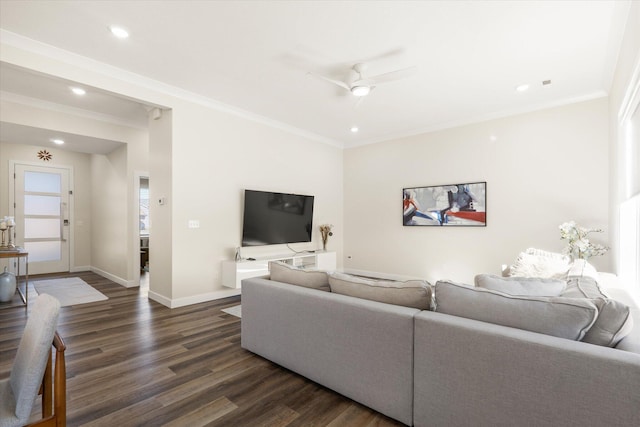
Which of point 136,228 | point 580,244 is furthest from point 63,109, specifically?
point 580,244

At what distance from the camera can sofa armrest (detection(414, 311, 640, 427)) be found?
117cm

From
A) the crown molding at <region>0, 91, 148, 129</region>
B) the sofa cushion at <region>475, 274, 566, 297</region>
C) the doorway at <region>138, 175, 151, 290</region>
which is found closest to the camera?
the sofa cushion at <region>475, 274, 566, 297</region>

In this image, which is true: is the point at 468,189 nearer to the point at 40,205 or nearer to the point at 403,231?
the point at 403,231

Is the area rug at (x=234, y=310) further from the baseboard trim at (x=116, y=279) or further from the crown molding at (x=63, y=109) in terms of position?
the crown molding at (x=63, y=109)

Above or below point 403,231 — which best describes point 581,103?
above

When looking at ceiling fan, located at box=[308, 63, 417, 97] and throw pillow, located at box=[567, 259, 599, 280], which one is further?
ceiling fan, located at box=[308, 63, 417, 97]

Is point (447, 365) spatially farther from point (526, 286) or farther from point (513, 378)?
point (526, 286)

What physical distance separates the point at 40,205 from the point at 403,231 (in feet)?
24.6

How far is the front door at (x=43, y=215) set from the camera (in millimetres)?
6113

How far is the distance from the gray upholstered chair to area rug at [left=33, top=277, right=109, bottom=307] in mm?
3629

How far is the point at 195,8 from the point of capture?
243cm

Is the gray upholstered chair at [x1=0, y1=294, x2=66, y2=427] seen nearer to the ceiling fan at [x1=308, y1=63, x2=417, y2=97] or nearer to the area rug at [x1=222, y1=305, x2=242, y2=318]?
the area rug at [x1=222, y1=305, x2=242, y2=318]

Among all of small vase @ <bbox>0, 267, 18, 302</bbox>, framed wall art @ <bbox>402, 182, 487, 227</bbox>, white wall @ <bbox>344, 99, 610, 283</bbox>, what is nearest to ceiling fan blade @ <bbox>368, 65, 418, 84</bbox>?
white wall @ <bbox>344, 99, 610, 283</bbox>

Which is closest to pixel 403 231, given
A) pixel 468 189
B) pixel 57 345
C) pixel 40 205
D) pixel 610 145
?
pixel 468 189
